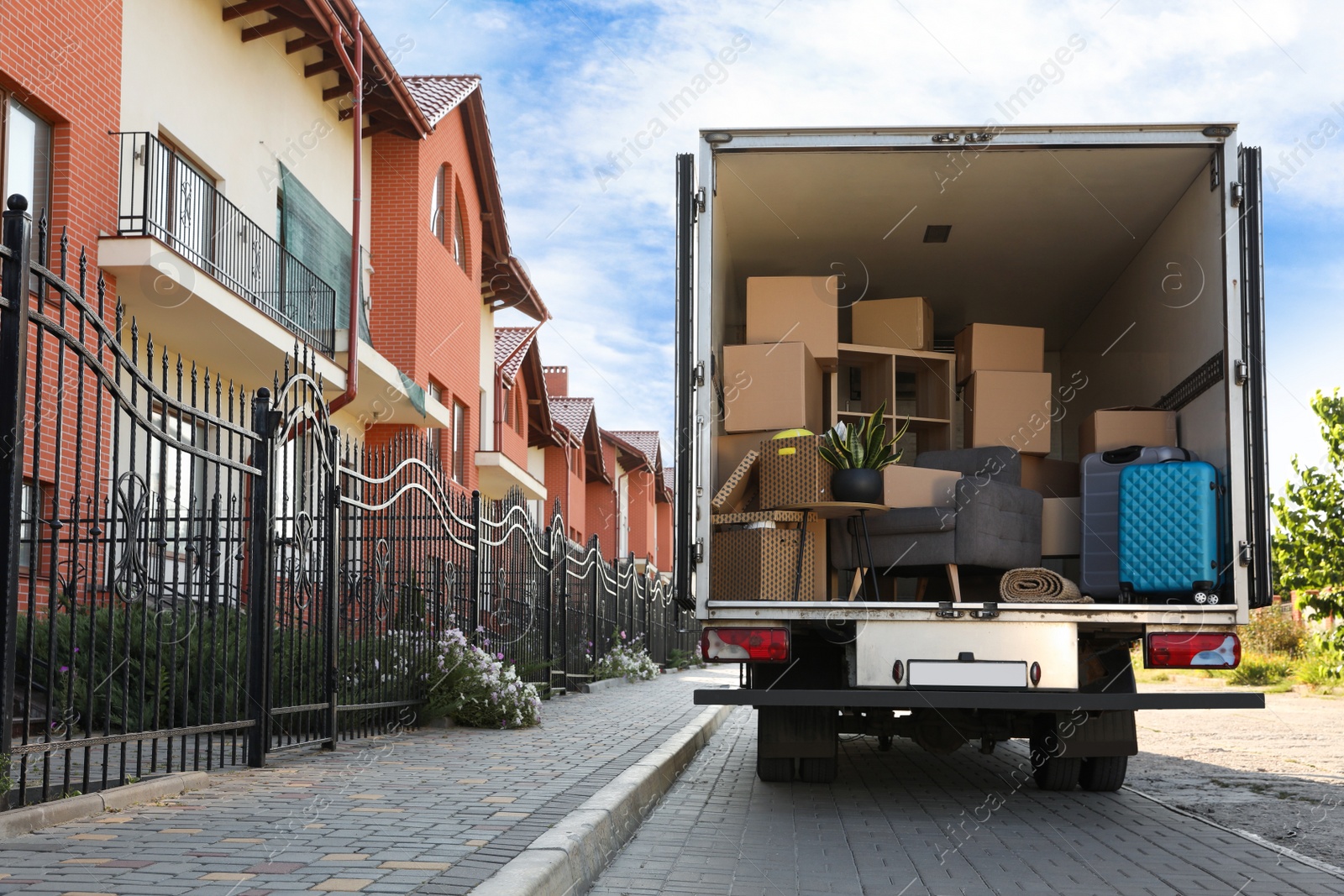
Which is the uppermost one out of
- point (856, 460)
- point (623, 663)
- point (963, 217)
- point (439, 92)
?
point (439, 92)

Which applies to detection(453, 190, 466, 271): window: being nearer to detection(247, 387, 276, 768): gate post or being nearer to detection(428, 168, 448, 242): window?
detection(428, 168, 448, 242): window

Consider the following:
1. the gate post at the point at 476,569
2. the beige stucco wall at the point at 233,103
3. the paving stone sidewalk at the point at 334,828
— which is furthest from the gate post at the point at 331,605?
the beige stucco wall at the point at 233,103

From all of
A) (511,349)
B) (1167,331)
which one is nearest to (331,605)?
(1167,331)

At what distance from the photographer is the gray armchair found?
23.9ft

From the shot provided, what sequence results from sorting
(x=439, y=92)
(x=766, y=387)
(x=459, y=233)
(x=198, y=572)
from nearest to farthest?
(x=198, y=572)
(x=766, y=387)
(x=439, y=92)
(x=459, y=233)

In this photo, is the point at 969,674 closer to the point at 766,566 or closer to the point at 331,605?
the point at 766,566

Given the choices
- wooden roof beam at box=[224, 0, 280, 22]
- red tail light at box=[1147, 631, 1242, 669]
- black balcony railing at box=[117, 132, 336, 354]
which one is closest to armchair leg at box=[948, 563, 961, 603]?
red tail light at box=[1147, 631, 1242, 669]

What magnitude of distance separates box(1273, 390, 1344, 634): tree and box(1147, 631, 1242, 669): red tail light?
13.8 meters

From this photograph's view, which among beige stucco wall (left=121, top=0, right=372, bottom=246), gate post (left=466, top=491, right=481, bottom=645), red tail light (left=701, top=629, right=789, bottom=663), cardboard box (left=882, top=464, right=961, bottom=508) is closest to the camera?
red tail light (left=701, top=629, right=789, bottom=663)

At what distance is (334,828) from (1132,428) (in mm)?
5366

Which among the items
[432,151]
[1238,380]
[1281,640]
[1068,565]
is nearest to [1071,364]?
[1068,565]

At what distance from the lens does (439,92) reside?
2342 centimetres

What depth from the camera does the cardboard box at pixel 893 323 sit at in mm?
9719

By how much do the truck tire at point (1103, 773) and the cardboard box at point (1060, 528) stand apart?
1245 mm
